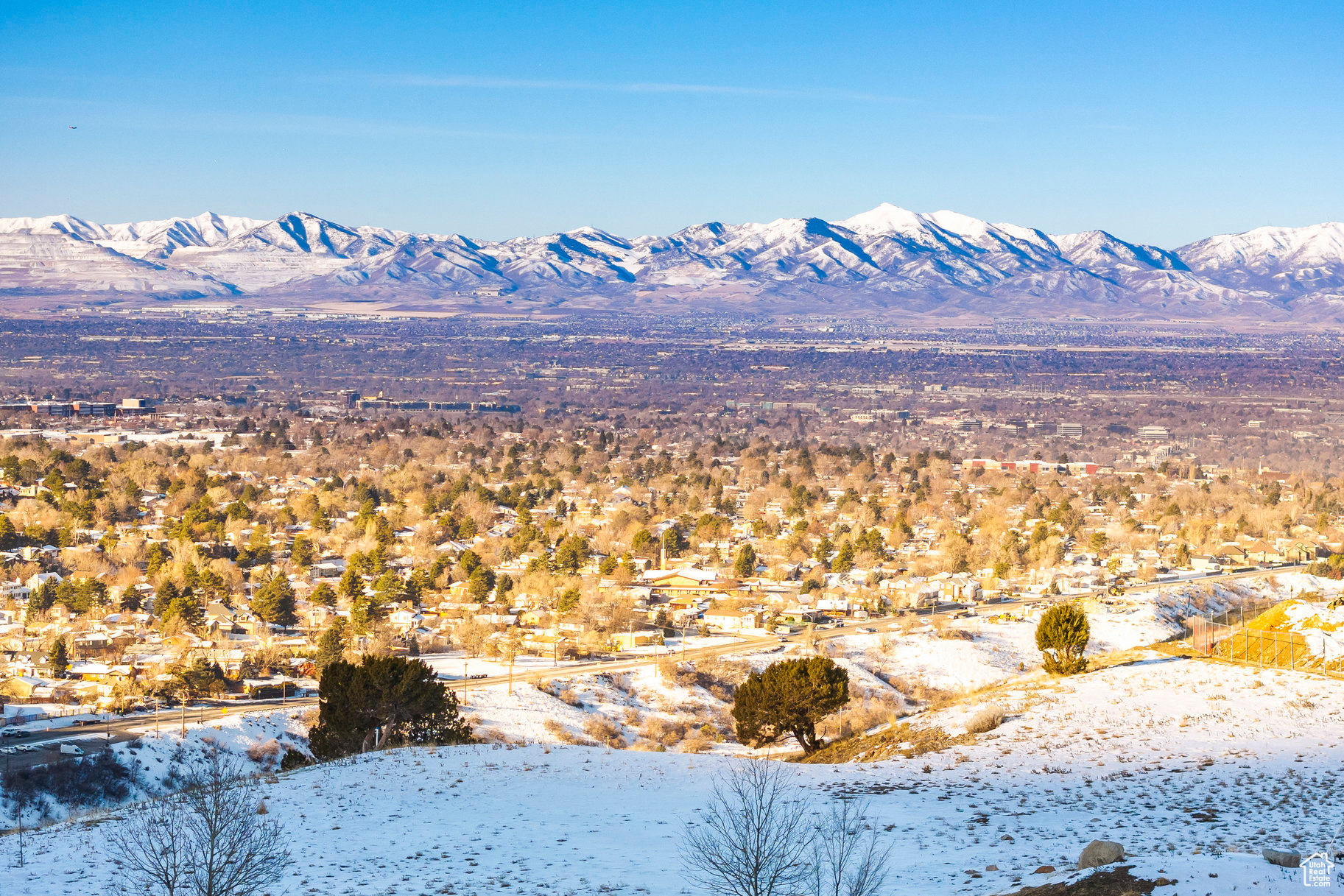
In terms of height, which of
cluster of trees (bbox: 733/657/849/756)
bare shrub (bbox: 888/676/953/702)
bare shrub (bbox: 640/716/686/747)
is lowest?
bare shrub (bbox: 888/676/953/702)

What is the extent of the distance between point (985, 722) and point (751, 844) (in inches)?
502

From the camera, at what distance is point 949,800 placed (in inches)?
741

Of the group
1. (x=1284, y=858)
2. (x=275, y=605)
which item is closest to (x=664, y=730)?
(x=275, y=605)

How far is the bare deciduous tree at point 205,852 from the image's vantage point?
1264 cm

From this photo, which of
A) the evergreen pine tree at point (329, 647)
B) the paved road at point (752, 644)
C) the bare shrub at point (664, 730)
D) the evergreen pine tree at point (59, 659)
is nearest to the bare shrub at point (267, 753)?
the paved road at point (752, 644)

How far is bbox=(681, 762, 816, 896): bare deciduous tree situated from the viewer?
12.6 m

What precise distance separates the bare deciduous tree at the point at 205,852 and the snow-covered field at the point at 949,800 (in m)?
0.47

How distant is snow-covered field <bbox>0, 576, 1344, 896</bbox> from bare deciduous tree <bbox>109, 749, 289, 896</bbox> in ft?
1.53

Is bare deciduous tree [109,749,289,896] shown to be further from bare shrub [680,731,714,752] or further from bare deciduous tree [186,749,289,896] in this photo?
bare shrub [680,731,714,752]

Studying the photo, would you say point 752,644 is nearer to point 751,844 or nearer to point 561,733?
point 561,733

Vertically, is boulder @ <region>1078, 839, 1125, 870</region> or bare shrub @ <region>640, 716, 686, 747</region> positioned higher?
boulder @ <region>1078, 839, 1125, 870</region>

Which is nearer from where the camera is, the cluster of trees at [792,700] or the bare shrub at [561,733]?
the cluster of trees at [792,700]

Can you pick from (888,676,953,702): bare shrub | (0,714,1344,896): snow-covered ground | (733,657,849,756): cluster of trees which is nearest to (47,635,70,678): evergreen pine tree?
(0,714,1344,896): snow-covered ground

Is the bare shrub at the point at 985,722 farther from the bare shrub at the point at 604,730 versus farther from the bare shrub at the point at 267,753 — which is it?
the bare shrub at the point at 267,753
